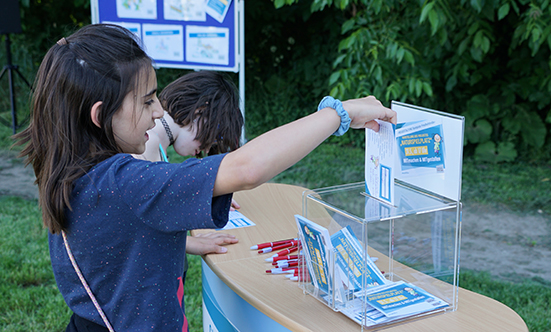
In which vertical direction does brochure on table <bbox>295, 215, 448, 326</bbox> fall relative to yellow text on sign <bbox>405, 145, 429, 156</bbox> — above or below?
below

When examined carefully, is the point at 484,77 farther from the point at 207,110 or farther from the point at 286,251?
the point at 286,251

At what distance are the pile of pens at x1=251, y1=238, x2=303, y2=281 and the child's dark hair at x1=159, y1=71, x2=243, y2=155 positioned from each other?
0.54 meters

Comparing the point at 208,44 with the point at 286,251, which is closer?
the point at 286,251

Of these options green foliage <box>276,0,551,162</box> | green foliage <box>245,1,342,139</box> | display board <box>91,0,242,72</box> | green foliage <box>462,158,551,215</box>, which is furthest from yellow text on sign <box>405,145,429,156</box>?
green foliage <box>245,1,342,139</box>

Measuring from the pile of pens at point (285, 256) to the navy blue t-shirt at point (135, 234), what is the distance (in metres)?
0.33

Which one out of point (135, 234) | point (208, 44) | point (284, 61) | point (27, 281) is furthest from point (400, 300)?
point (284, 61)

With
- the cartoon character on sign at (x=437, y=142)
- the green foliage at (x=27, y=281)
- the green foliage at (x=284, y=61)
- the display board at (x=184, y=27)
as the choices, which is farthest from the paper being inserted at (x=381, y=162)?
the green foliage at (x=284, y=61)

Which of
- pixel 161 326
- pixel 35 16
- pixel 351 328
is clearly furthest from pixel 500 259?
pixel 35 16

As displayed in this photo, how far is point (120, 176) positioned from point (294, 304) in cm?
55

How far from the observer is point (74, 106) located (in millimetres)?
1036

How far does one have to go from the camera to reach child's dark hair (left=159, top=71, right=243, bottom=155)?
2016 mm

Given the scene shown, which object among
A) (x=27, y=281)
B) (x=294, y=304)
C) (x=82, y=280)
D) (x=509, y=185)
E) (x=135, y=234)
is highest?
(x=135, y=234)

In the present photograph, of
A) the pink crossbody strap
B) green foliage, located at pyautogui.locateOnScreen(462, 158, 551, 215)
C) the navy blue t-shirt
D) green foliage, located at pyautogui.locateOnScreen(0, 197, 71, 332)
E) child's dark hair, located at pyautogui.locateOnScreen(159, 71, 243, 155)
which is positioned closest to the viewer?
the navy blue t-shirt

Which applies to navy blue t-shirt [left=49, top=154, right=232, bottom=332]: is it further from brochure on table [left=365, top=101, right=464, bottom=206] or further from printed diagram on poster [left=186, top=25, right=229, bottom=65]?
printed diagram on poster [left=186, top=25, right=229, bottom=65]
